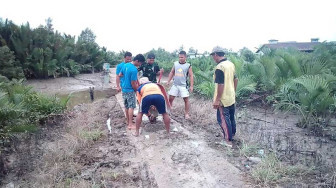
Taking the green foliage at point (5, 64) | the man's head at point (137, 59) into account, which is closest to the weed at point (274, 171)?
the man's head at point (137, 59)

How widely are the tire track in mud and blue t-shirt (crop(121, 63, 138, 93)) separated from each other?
0.93 meters

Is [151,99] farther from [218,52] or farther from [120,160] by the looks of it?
[218,52]

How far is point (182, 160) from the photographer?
4.00 m

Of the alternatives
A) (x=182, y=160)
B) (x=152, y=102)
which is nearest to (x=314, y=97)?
(x=182, y=160)

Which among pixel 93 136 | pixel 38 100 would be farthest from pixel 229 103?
pixel 38 100

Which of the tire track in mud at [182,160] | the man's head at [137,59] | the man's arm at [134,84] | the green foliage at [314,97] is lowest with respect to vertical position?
the tire track in mud at [182,160]

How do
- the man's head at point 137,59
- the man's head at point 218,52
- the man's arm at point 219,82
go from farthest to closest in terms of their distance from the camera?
the man's head at point 137,59
the man's head at point 218,52
the man's arm at point 219,82

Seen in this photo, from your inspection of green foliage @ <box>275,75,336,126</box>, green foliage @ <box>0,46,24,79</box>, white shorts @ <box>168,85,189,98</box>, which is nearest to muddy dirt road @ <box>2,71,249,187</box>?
white shorts @ <box>168,85,189,98</box>

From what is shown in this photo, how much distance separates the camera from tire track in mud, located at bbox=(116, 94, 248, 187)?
3398 millimetres

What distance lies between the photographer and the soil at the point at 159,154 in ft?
11.1

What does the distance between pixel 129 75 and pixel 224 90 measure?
1.99 m

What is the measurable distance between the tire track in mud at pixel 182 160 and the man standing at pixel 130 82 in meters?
0.55

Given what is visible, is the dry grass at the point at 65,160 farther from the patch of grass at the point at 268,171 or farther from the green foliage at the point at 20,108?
the patch of grass at the point at 268,171

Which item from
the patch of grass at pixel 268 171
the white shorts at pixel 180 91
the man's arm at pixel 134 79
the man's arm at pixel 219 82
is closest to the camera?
the patch of grass at pixel 268 171
